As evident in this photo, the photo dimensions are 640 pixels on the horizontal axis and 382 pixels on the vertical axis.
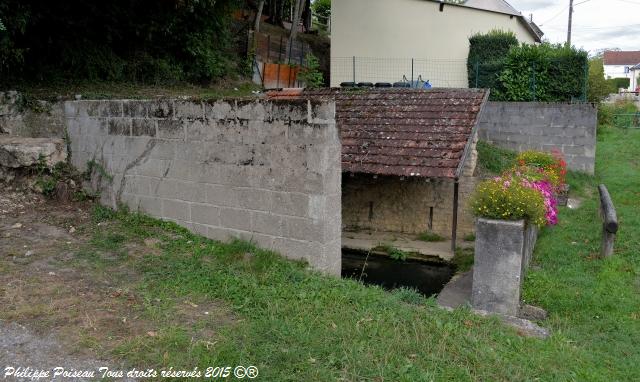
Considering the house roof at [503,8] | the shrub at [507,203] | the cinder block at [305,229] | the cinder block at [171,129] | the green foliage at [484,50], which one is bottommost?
the cinder block at [305,229]

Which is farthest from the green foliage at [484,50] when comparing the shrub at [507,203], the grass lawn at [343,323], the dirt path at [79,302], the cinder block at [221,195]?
the dirt path at [79,302]

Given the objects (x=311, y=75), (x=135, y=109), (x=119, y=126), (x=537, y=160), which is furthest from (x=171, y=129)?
(x=311, y=75)

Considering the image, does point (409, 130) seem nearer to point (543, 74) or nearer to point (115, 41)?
point (115, 41)

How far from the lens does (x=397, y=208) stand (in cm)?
1163

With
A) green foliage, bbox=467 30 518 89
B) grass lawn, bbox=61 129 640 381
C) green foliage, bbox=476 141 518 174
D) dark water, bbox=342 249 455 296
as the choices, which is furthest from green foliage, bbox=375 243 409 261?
green foliage, bbox=467 30 518 89

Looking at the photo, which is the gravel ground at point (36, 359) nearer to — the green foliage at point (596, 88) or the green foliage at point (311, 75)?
the green foliage at point (311, 75)

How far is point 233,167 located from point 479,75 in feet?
45.0

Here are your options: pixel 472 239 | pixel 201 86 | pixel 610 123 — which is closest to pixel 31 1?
pixel 201 86

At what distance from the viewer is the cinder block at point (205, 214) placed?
6.36 m

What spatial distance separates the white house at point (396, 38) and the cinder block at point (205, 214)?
48.2 feet

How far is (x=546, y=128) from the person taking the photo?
14.1 m

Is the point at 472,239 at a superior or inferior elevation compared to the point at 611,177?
inferior

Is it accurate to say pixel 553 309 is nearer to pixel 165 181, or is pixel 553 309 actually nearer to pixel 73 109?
pixel 165 181

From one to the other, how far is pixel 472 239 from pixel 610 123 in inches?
500
